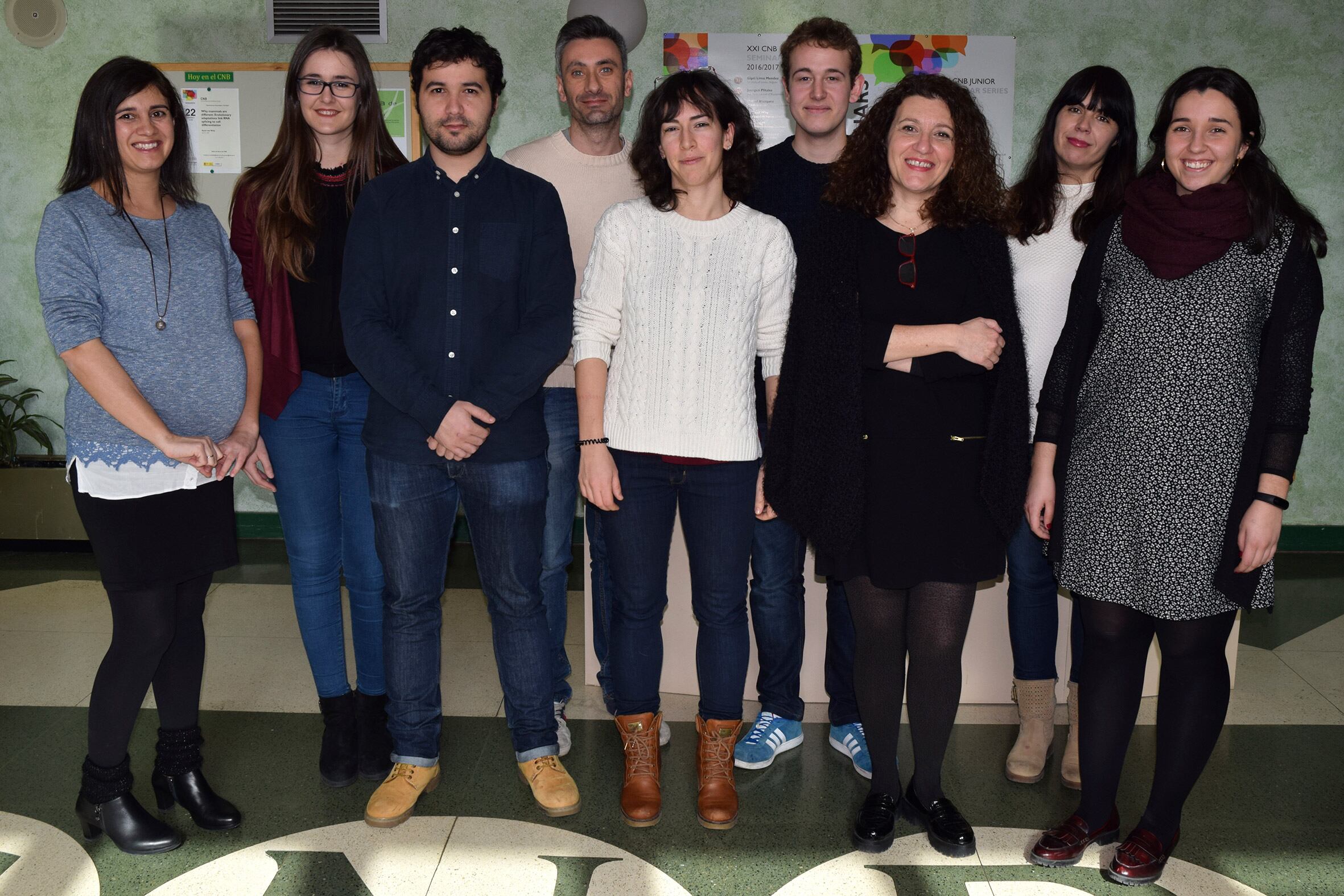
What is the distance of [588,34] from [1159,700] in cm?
200

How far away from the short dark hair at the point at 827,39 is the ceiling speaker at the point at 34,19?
145 inches

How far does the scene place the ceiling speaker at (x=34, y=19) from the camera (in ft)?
14.9

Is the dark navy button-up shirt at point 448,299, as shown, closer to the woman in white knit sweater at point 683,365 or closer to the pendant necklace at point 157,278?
the woman in white knit sweater at point 683,365

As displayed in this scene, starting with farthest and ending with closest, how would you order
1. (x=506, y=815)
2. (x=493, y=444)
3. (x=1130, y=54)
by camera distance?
1. (x=1130, y=54)
2. (x=506, y=815)
3. (x=493, y=444)

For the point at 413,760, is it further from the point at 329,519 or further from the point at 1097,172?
the point at 1097,172

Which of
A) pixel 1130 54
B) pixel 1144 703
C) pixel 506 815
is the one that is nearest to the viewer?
pixel 506 815

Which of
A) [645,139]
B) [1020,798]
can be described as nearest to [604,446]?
[645,139]

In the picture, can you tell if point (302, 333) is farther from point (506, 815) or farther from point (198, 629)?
point (506, 815)

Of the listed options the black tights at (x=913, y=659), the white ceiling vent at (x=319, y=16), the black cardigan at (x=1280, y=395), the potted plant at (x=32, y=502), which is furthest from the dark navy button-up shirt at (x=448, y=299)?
the potted plant at (x=32, y=502)

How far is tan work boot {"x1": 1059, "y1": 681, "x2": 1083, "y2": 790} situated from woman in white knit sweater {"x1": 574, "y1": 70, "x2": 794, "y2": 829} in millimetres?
842

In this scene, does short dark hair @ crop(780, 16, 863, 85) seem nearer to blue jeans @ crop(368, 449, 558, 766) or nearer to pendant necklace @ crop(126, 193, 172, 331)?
blue jeans @ crop(368, 449, 558, 766)

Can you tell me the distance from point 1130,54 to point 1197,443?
324 cm

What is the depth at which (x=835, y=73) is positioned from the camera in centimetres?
249

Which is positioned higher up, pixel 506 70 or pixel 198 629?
pixel 506 70
